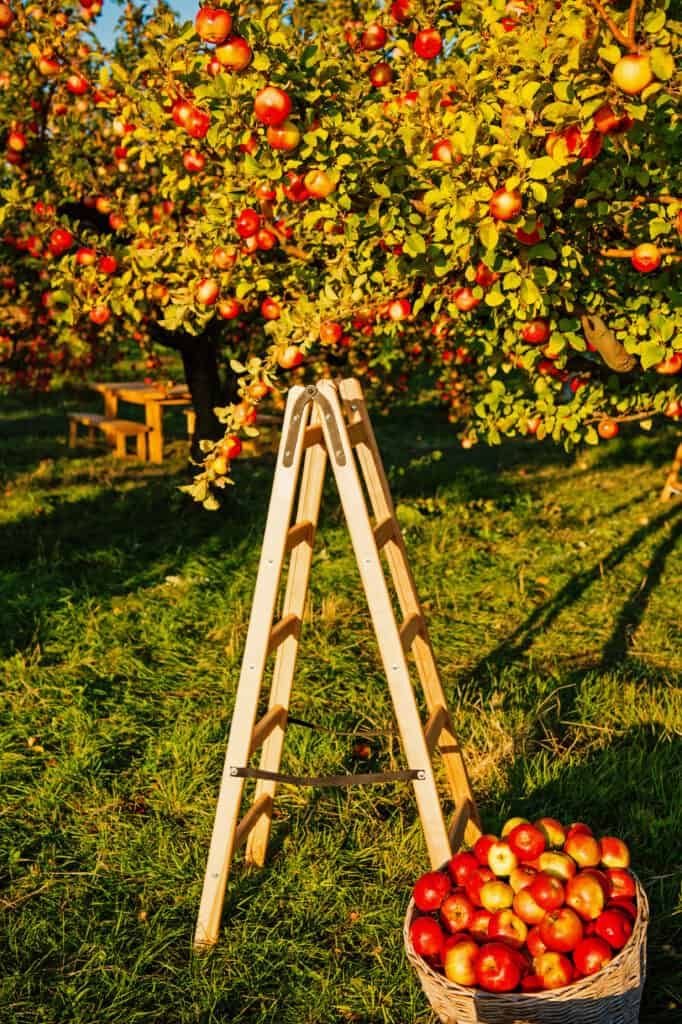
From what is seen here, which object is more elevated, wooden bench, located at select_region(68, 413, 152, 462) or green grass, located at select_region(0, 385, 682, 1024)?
wooden bench, located at select_region(68, 413, 152, 462)

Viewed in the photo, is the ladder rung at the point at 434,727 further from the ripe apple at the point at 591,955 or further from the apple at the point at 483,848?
the ripe apple at the point at 591,955

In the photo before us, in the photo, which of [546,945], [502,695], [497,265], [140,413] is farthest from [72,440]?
[546,945]

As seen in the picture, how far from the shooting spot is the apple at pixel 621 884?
2.68 metres

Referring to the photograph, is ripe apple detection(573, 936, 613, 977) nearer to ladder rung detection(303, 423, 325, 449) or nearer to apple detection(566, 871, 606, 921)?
apple detection(566, 871, 606, 921)

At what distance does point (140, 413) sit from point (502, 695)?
11704mm

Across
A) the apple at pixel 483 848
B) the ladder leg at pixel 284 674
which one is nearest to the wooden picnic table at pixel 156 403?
the ladder leg at pixel 284 674

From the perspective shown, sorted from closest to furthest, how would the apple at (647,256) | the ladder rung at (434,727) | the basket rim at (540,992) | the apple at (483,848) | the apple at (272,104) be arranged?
the basket rim at (540,992) → the apple at (483,848) → the ladder rung at (434,727) → the apple at (272,104) → the apple at (647,256)

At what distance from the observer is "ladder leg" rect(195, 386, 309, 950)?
292 cm

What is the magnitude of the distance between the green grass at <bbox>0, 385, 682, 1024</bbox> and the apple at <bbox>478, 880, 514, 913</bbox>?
53cm

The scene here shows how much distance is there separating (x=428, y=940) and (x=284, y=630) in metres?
1.23

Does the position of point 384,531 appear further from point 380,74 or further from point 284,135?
point 380,74

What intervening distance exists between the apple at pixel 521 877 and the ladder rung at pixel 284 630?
1092 mm

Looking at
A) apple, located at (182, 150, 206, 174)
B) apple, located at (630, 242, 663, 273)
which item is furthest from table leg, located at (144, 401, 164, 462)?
apple, located at (630, 242, 663, 273)

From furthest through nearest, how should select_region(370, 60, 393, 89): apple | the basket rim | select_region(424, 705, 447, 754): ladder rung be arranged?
select_region(370, 60, 393, 89): apple, select_region(424, 705, 447, 754): ladder rung, the basket rim
